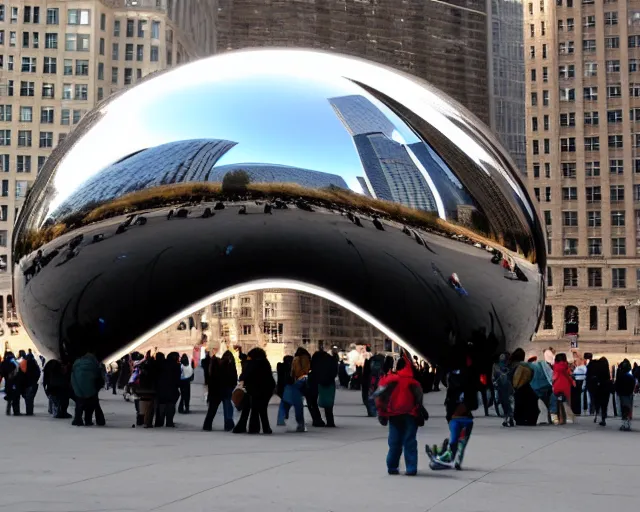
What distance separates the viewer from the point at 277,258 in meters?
13.3

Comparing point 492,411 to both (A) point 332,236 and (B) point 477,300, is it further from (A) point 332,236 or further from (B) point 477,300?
(A) point 332,236

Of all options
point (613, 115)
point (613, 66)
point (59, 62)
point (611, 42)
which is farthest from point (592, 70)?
point (59, 62)

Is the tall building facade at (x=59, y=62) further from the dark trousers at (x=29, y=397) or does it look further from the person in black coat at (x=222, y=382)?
the person in black coat at (x=222, y=382)

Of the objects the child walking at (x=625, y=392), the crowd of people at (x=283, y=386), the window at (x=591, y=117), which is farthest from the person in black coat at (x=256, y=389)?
the window at (x=591, y=117)

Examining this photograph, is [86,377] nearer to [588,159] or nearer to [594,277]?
[594,277]

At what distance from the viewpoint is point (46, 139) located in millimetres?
81688

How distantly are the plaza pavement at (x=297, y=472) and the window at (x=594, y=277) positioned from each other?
70.9m

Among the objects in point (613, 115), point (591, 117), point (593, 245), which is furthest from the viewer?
point (591, 117)

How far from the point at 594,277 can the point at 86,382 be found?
72603 millimetres

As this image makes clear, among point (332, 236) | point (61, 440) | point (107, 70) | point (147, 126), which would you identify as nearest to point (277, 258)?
point (332, 236)

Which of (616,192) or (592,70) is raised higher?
(592,70)

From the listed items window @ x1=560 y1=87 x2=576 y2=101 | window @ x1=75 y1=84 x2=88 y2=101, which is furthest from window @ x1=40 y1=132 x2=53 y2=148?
window @ x1=560 y1=87 x2=576 y2=101

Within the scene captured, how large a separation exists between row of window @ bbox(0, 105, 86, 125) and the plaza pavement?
7110cm

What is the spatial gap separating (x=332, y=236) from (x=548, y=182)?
73534 mm
